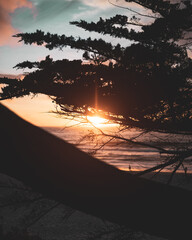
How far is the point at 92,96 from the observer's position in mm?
5414

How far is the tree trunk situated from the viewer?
227 centimetres

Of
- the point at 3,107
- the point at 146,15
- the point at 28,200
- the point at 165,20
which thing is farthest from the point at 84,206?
the point at 146,15

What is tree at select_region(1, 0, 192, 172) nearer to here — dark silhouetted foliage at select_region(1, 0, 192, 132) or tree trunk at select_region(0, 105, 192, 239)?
dark silhouetted foliage at select_region(1, 0, 192, 132)

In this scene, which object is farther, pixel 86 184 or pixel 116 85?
pixel 116 85

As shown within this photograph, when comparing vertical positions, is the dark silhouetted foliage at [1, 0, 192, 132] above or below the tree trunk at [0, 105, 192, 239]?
above

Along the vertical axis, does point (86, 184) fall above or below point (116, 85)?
below

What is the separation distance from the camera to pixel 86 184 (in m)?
2.43

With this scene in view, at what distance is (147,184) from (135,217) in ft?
1.25

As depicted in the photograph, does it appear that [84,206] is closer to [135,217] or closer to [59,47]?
[135,217]

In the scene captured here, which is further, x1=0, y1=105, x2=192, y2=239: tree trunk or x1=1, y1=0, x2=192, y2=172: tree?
x1=1, y1=0, x2=192, y2=172: tree

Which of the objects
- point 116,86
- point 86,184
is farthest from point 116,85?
point 86,184

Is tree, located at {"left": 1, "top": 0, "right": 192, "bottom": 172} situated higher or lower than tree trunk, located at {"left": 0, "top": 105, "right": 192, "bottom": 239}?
higher

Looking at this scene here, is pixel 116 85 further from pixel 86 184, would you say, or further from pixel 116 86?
pixel 86 184

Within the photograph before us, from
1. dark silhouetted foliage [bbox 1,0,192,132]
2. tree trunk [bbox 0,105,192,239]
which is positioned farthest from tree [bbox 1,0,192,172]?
tree trunk [bbox 0,105,192,239]
